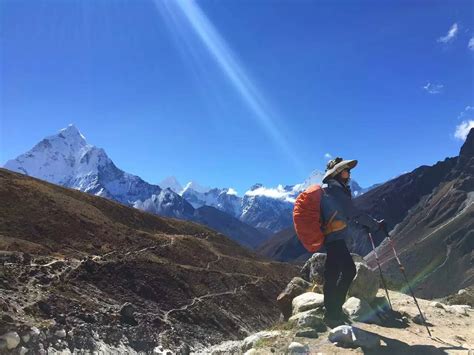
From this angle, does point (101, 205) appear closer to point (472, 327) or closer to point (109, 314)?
point (109, 314)

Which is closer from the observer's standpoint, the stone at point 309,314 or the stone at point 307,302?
the stone at point 309,314

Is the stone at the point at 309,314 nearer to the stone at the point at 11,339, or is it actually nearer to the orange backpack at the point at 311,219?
the orange backpack at the point at 311,219

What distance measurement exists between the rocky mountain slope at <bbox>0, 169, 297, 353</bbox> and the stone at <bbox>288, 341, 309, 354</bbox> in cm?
2097

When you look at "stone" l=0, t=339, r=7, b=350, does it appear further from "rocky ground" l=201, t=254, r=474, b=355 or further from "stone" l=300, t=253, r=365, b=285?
"rocky ground" l=201, t=254, r=474, b=355

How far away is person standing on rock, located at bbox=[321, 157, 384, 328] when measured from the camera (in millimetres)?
11773

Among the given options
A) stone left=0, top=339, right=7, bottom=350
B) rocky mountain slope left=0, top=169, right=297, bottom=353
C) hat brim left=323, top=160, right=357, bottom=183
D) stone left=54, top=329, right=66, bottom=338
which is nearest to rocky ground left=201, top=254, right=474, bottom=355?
hat brim left=323, top=160, right=357, bottom=183

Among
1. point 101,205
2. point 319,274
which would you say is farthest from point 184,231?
point 319,274

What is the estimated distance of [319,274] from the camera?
20141mm

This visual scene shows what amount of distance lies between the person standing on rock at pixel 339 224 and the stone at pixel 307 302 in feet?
8.15

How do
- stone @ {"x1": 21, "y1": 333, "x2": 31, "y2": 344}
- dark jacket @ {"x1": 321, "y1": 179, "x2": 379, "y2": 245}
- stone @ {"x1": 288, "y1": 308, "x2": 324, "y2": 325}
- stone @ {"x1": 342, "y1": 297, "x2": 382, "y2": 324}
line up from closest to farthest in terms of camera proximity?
dark jacket @ {"x1": 321, "y1": 179, "x2": 379, "y2": 245} → stone @ {"x1": 288, "y1": 308, "x2": 324, "y2": 325} → stone @ {"x1": 342, "y1": 297, "x2": 382, "y2": 324} → stone @ {"x1": 21, "y1": 333, "x2": 31, "y2": 344}

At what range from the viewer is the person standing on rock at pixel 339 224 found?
11773 mm

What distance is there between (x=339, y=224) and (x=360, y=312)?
3400 mm

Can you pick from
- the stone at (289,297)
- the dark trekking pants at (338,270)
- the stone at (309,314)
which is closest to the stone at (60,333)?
the stone at (289,297)

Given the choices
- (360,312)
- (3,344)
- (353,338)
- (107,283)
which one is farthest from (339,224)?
(107,283)
